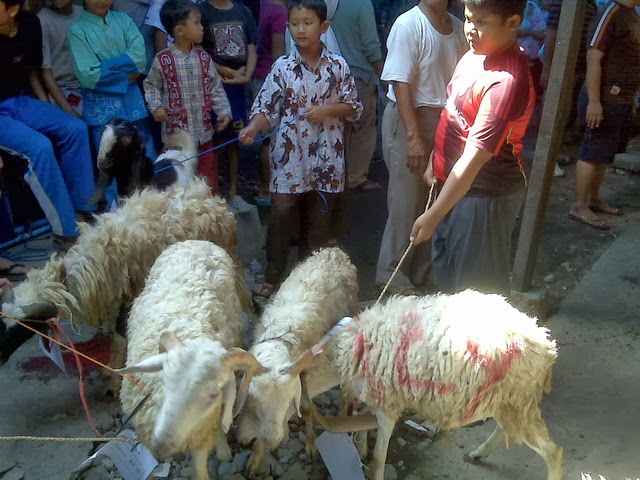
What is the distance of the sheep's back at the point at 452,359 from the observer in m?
2.46

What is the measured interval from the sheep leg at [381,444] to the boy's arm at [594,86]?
3.57 metres

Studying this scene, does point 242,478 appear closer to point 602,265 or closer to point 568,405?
point 568,405

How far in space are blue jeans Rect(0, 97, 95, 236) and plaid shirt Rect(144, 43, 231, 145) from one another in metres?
0.83

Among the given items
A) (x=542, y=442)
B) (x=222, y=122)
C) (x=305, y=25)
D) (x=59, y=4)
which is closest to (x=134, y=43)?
(x=59, y=4)

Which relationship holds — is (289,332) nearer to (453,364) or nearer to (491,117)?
(453,364)

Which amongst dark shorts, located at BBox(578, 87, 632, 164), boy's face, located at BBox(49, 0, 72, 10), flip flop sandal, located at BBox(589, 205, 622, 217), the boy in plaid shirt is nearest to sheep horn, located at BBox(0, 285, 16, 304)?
the boy in plaid shirt

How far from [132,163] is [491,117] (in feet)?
8.57

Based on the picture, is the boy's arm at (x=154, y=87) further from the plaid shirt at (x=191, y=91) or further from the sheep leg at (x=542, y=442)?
the sheep leg at (x=542, y=442)

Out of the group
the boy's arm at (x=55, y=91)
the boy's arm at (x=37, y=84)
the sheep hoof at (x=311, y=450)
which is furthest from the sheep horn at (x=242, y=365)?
the boy's arm at (x=37, y=84)

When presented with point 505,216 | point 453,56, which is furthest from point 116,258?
point 453,56

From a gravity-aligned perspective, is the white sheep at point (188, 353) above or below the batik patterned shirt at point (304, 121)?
below

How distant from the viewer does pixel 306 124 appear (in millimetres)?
3977

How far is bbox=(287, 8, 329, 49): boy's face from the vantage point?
3678 millimetres

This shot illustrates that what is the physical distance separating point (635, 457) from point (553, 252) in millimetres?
2605
